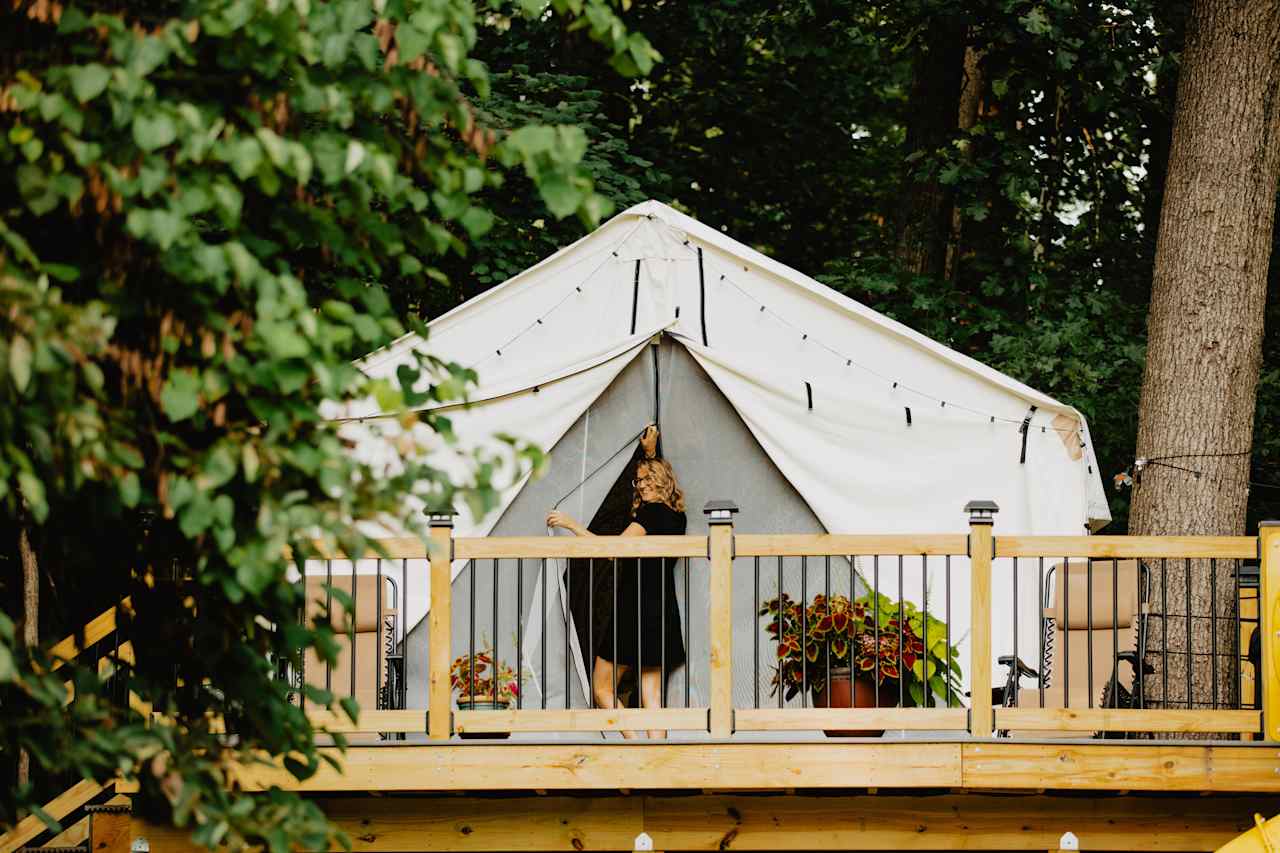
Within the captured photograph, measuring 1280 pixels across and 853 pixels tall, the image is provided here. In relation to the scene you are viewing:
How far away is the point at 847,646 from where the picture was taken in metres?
6.31

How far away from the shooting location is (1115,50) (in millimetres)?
10617

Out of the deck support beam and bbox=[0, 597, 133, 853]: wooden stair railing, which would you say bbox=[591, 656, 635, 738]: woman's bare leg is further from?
bbox=[0, 597, 133, 853]: wooden stair railing

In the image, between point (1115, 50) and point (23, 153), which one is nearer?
point (23, 153)

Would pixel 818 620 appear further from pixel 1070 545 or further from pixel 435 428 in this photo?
pixel 435 428

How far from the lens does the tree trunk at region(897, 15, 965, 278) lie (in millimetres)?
12602

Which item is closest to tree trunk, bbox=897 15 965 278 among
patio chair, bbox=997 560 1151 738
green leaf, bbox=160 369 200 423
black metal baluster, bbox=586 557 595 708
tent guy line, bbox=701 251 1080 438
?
patio chair, bbox=997 560 1151 738

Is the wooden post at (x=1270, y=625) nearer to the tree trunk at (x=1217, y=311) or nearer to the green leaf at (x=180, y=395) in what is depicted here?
the tree trunk at (x=1217, y=311)

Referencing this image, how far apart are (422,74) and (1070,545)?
3.55 m

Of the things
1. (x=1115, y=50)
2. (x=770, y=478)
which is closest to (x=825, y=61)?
(x=1115, y=50)

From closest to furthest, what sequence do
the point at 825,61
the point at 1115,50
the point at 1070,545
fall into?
the point at 1070,545 < the point at 1115,50 < the point at 825,61

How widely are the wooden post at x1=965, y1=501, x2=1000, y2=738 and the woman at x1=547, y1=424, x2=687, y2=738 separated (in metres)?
1.48

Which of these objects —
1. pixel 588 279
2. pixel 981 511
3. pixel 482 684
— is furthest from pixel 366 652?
pixel 981 511

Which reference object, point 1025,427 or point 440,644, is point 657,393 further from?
point 440,644

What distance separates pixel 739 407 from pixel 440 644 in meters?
2.03
